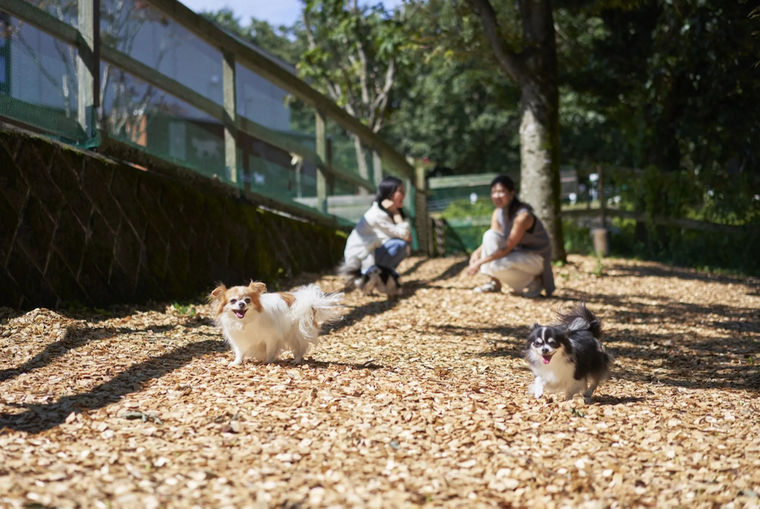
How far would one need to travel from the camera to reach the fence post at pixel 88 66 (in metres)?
6.55

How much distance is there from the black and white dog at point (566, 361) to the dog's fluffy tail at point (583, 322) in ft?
0.16

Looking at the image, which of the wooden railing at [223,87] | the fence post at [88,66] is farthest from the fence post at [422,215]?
the fence post at [88,66]

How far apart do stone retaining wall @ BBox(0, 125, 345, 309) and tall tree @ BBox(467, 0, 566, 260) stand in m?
4.29

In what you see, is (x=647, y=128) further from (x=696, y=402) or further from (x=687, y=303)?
(x=696, y=402)

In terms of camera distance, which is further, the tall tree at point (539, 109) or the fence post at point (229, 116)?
the tall tree at point (539, 109)

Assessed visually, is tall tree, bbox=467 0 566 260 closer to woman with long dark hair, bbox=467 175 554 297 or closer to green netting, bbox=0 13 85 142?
woman with long dark hair, bbox=467 175 554 297

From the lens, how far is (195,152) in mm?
7973

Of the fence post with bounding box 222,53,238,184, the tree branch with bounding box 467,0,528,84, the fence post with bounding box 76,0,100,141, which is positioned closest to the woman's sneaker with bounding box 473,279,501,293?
the fence post with bounding box 222,53,238,184

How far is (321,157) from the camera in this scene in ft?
35.7

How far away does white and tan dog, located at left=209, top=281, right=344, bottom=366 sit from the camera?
477cm

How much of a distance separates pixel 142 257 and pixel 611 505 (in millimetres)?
4946

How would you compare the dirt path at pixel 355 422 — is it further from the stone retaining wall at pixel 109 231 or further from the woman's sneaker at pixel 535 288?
the woman's sneaker at pixel 535 288

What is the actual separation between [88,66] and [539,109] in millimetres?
6663

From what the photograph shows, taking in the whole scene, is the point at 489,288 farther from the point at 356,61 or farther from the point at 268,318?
the point at 356,61
